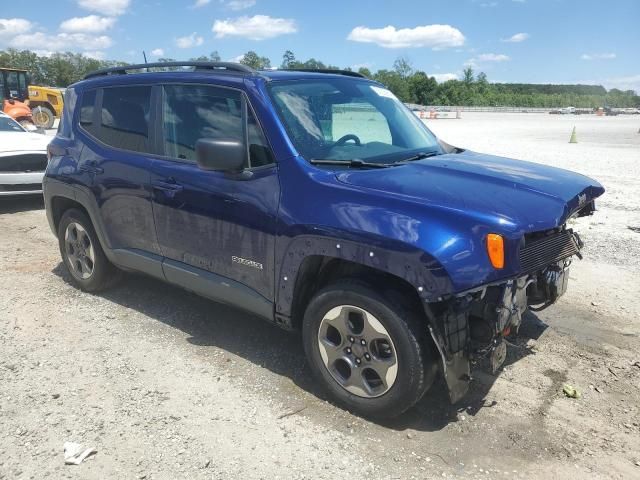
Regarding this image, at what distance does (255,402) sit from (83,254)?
2660mm

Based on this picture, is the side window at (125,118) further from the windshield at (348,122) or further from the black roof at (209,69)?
the windshield at (348,122)

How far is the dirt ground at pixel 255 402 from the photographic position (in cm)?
285

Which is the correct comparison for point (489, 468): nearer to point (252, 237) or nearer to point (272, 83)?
point (252, 237)

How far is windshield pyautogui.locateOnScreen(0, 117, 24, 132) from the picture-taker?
32.0ft

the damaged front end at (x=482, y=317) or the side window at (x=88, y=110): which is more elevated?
the side window at (x=88, y=110)

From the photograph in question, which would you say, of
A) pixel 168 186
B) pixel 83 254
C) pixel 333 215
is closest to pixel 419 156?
pixel 333 215

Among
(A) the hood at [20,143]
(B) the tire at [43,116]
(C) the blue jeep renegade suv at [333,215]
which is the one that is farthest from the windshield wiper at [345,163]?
(B) the tire at [43,116]

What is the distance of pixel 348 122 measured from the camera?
4031mm

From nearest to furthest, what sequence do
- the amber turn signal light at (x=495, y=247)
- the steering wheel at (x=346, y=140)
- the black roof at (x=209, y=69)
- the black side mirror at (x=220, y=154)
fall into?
the amber turn signal light at (x=495, y=247) → the black side mirror at (x=220, y=154) → the steering wheel at (x=346, y=140) → the black roof at (x=209, y=69)

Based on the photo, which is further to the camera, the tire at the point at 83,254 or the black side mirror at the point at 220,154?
the tire at the point at 83,254

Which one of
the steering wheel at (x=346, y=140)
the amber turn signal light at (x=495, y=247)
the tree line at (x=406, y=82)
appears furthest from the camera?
the tree line at (x=406, y=82)

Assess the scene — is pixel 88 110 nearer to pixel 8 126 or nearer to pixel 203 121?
pixel 203 121

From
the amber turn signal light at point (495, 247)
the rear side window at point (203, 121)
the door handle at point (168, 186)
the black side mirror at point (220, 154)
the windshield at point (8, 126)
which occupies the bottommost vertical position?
the amber turn signal light at point (495, 247)

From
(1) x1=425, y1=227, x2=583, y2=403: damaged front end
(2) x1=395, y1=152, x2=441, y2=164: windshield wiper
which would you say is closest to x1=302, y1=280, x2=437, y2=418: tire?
(1) x1=425, y1=227, x2=583, y2=403: damaged front end
